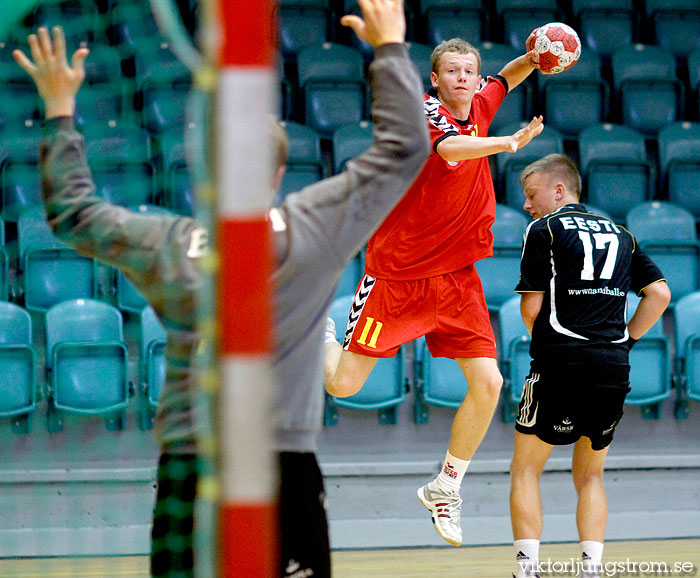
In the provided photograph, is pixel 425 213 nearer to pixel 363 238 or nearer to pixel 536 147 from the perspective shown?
pixel 363 238

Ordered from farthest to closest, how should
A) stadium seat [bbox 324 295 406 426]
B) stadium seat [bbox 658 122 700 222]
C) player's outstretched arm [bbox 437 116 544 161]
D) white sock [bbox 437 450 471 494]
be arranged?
stadium seat [bbox 658 122 700 222] → stadium seat [bbox 324 295 406 426] → white sock [bbox 437 450 471 494] → player's outstretched arm [bbox 437 116 544 161]

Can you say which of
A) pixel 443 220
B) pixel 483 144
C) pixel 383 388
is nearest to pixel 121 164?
pixel 383 388

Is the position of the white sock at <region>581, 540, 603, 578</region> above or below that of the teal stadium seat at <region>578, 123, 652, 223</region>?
below

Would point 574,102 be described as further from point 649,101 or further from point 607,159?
point 607,159

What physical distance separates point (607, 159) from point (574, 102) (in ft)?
3.81

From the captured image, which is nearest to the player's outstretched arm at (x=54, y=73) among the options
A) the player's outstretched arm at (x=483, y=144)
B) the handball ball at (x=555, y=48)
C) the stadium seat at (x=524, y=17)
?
the player's outstretched arm at (x=483, y=144)

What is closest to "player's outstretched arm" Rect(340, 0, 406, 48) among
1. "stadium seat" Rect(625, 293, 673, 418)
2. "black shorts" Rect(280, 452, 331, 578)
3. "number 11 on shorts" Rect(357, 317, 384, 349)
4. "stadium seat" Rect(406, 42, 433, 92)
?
"black shorts" Rect(280, 452, 331, 578)

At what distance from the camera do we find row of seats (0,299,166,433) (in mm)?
6191

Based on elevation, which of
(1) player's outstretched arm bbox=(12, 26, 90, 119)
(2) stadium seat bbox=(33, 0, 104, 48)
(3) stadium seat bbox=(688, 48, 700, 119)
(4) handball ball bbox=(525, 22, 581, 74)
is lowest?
(1) player's outstretched arm bbox=(12, 26, 90, 119)

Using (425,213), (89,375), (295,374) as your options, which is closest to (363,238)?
(295,374)

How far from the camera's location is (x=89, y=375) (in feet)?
20.8

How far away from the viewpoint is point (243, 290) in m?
1.82

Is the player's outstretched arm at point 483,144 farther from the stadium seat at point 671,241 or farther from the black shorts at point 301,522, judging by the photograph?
the stadium seat at point 671,241

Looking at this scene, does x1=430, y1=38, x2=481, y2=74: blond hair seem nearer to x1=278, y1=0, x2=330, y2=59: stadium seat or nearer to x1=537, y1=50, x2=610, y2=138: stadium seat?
x1=537, y1=50, x2=610, y2=138: stadium seat
